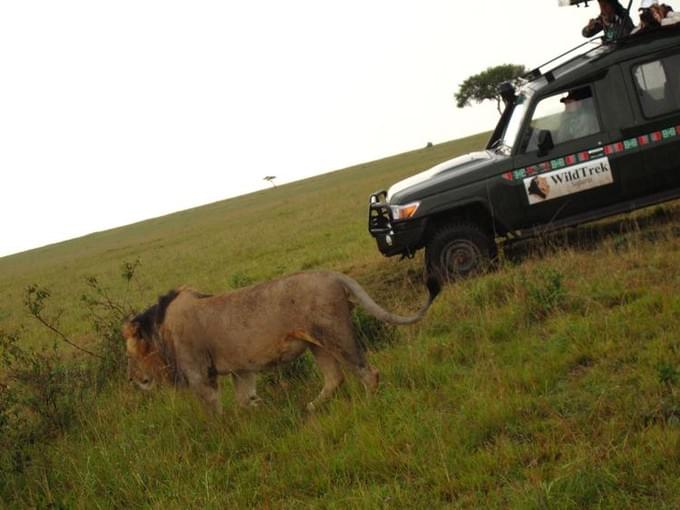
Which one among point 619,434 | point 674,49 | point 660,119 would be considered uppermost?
point 674,49

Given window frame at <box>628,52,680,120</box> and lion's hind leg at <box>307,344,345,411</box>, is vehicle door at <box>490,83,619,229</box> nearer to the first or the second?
window frame at <box>628,52,680,120</box>

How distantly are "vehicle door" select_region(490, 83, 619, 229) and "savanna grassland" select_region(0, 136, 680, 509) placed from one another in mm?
586

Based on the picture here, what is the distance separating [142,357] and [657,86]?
6.64 metres

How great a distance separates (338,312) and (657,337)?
7.89 ft

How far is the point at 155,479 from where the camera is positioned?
16.8ft

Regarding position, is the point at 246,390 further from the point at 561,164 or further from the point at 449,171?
the point at 561,164

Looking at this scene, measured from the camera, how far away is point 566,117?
8641mm

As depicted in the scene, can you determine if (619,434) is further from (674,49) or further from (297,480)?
(674,49)

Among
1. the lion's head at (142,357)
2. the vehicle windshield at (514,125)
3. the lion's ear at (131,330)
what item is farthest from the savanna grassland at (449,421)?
the vehicle windshield at (514,125)

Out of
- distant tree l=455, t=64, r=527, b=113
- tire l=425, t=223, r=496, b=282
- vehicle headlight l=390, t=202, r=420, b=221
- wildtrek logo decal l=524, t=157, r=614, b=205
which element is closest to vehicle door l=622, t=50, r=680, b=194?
wildtrek logo decal l=524, t=157, r=614, b=205

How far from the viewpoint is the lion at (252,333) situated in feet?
18.0

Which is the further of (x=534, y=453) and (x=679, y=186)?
(x=679, y=186)

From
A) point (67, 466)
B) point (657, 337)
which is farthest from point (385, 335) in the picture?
point (67, 466)

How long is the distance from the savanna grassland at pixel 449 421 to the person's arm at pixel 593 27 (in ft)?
10.4
